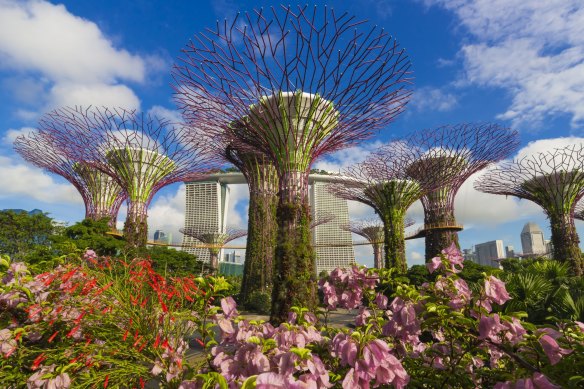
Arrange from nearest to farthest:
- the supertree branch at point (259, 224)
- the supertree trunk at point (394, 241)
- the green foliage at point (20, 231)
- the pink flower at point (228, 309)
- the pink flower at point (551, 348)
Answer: the pink flower at point (551, 348) → the pink flower at point (228, 309) → the supertree branch at point (259, 224) → the supertree trunk at point (394, 241) → the green foliage at point (20, 231)

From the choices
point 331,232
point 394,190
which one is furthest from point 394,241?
point 331,232

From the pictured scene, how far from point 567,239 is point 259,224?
52.4ft

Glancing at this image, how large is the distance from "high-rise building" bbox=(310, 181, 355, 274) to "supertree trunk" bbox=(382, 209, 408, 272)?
168 feet

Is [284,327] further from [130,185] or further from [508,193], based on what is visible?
[508,193]

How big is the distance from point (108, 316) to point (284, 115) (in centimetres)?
665

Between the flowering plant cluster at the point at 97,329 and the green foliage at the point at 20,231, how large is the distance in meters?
26.3

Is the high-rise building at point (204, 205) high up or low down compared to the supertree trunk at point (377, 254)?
up

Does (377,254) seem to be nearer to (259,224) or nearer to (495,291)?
(259,224)

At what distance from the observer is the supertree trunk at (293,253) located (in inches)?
303

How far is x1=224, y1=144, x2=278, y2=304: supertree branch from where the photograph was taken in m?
16.8

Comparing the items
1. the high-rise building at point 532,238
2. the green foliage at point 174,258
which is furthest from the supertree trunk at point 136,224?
the high-rise building at point 532,238

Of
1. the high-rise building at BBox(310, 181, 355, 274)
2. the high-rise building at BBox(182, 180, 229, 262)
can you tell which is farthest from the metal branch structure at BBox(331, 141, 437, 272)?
the high-rise building at BBox(182, 180, 229, 262)

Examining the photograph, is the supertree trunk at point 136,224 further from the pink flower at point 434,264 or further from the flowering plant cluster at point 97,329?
the pink flower at point 434,264

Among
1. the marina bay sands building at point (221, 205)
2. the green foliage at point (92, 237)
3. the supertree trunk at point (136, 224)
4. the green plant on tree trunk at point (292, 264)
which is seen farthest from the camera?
the marina bay sands building at point (221, 205)
